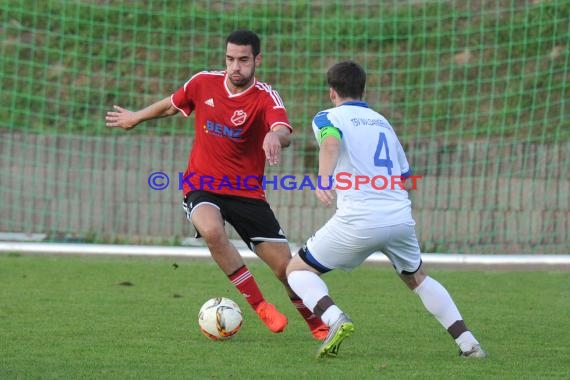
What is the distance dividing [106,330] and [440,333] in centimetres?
212

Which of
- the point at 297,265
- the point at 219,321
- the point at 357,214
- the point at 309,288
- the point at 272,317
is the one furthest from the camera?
the point at 272,317

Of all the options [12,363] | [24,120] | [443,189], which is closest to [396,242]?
[12,363]

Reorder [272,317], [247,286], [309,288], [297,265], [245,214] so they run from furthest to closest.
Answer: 1. [245,214]
2. [247,286]
3. [272,317]
4. [297,265]
5. [309,288]

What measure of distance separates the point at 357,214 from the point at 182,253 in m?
5.71

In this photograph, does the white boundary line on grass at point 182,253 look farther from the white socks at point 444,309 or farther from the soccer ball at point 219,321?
Result: the white socks at point 444,309

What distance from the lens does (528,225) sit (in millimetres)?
12016

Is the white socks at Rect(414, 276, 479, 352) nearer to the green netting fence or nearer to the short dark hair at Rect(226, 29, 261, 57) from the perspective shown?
the short dark hair at Rect(226, 29, 261, 57)

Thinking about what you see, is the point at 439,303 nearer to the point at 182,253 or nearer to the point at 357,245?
the point at 357,245

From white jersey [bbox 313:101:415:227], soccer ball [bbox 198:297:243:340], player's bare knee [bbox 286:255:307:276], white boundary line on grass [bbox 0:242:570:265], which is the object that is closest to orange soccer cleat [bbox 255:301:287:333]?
soccer ball [bbox 198:297:243:340]

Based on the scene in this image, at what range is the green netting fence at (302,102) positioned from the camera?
1216cm

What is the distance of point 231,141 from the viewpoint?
23.8 feet

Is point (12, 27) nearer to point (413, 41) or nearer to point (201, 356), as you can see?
point (413, 41)

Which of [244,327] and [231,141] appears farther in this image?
[244,327]

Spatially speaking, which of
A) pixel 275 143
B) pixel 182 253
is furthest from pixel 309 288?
pixel 182 253
